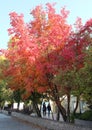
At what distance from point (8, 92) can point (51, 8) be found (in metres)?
34.4

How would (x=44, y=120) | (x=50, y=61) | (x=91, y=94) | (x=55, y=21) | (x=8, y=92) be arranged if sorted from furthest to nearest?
(x=8, y=92)
(x=44, y=120)
(x=55, y=21)
(x=50, y=61)
(x=91, y=94)

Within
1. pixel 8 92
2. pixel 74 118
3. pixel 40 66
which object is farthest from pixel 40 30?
pixel 8 92

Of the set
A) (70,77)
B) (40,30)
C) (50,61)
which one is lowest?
(70,77)

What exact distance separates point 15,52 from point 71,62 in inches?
318

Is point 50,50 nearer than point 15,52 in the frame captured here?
Yes

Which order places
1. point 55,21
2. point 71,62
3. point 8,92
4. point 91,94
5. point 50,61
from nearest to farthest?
point 91,94, point 71,62, point 50,61, point 55,21, point 8,92

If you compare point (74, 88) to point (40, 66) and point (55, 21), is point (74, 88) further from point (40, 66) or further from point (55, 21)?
point (55, 21)

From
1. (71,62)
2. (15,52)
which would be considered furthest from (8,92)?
(71,62)

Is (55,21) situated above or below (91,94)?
above

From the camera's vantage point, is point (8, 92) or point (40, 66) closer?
point (40, 66)

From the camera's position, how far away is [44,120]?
27.1m

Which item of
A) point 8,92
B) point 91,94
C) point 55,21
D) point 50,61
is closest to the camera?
point 91,94

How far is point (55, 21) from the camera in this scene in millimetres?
25484

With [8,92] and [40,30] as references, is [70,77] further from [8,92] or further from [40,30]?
[8,92]
